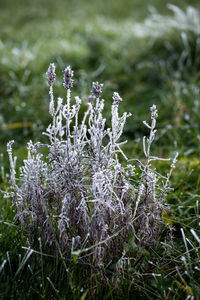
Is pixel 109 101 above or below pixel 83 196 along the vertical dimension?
above

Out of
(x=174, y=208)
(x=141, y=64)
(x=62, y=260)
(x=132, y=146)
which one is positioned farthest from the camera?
Result: (x=141, y=64)

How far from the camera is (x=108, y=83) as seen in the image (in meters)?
3.87

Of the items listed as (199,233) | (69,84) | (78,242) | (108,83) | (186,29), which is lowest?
(199,233)

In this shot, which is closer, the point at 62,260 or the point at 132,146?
the point at 62,260

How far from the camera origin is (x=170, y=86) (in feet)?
12.4

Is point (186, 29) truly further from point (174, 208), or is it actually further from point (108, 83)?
point (174, 208)

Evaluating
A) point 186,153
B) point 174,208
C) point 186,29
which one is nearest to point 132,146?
point 186,153

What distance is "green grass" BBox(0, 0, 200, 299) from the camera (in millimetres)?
1353

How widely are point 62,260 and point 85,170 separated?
0.36 metres

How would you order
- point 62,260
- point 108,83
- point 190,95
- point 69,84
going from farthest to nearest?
point 108,83 < point 190,95 < point 62,260 < point 69,84

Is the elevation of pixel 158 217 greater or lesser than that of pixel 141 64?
lesser

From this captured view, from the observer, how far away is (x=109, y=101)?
3.60 metres

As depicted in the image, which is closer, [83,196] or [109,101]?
[83,196]

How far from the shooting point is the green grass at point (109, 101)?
1.35 meters
